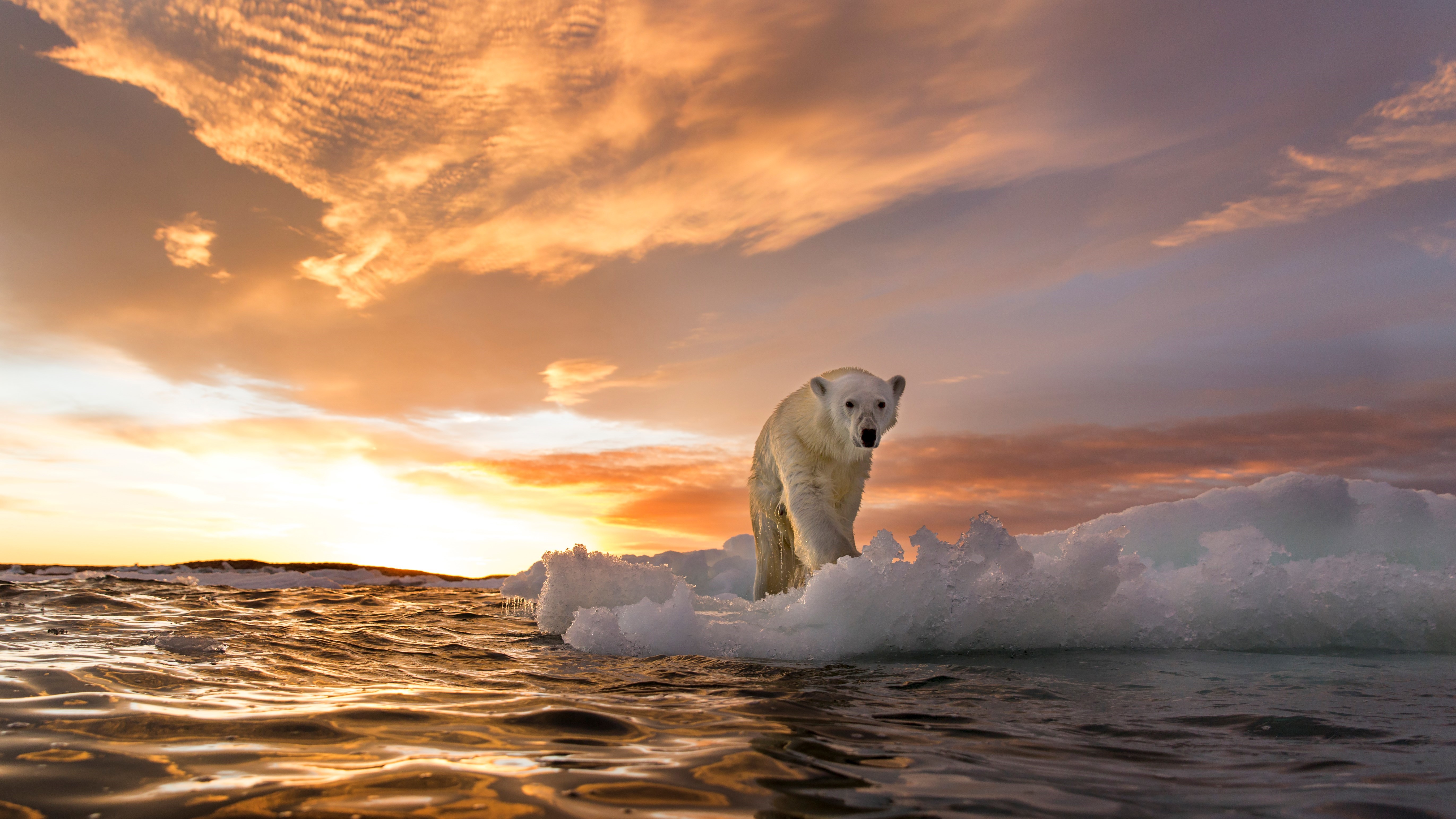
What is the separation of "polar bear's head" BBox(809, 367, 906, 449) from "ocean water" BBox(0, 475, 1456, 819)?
5.29 feet

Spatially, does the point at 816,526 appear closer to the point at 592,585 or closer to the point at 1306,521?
the point at 592,585

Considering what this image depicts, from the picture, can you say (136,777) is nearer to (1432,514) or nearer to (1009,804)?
(1009,804)

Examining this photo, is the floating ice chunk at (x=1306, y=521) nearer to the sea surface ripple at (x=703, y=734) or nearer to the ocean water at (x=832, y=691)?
the ocean water at (x=832, y=691)

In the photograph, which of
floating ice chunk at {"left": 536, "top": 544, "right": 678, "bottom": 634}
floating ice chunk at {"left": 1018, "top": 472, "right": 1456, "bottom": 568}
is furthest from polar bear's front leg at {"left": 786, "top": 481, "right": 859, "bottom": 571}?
floating ice chunk at {"left": 1018, "top": 472, "right": 1456, "bottom": 568}

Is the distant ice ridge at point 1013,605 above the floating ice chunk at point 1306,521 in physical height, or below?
below

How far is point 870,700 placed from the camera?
353cm

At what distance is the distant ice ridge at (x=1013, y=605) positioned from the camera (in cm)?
534

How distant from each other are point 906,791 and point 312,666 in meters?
3.95

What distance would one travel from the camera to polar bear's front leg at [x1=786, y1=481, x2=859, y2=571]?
7000mm

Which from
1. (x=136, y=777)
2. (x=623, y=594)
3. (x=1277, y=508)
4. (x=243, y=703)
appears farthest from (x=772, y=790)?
(x=1277, y=508)

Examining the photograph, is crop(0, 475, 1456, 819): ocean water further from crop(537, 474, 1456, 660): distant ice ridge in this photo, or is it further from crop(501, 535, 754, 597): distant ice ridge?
crop(501, 535, 754, 597): distant ice ridge

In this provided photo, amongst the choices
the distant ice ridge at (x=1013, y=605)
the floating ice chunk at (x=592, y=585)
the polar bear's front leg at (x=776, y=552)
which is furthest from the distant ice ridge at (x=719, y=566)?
the distant ice ridge at (x=1013, y=605)

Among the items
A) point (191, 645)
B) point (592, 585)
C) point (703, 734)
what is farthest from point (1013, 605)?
point (191, 645)

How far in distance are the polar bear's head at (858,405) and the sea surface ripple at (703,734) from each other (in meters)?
2.50
